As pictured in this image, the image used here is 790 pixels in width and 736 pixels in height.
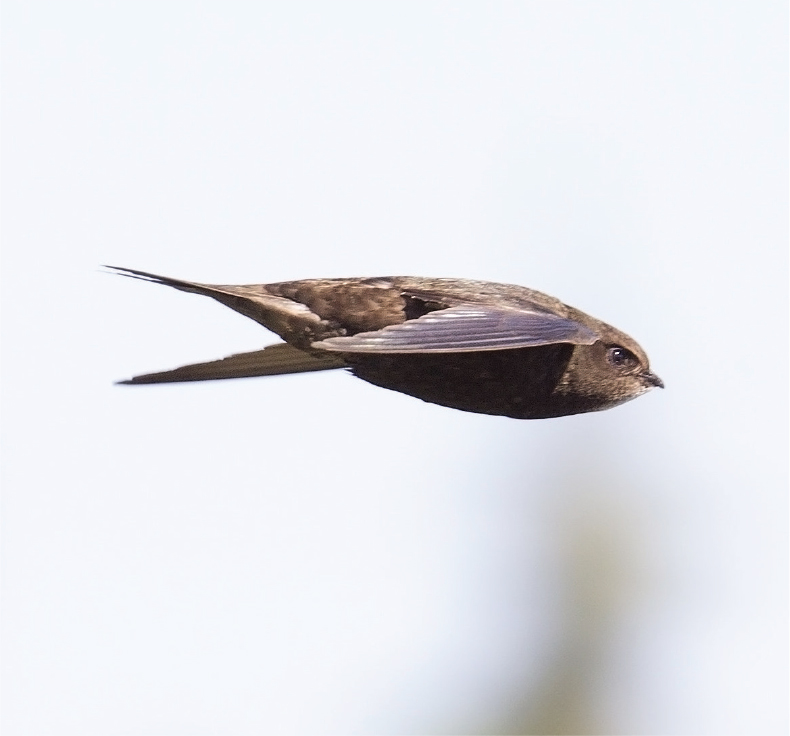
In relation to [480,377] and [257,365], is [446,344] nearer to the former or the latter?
[480,377]

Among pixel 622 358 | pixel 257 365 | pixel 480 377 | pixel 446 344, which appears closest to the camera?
pixel 446 344

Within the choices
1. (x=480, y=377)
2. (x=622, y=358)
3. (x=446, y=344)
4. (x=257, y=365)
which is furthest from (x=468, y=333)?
(x=257, y=365)

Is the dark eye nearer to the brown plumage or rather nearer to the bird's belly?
the brown plumage

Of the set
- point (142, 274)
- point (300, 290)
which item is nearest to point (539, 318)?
point (300, 290)

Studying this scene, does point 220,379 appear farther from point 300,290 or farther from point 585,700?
point 585,700

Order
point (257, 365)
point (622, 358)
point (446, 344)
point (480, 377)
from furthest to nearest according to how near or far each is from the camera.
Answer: point (257, 365), point (622, 358), point (480, 377), point (446, 344)
